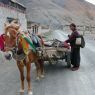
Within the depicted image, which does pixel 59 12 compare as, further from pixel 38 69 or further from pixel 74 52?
pixel 38 69

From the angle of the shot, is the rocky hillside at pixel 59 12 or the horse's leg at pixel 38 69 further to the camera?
the rocky hillside at pixel 59 12

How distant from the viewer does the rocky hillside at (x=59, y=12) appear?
139 m

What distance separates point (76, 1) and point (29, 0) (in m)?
47.0

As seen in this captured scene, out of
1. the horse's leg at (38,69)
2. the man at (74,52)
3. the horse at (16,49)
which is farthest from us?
the man at (74,52)

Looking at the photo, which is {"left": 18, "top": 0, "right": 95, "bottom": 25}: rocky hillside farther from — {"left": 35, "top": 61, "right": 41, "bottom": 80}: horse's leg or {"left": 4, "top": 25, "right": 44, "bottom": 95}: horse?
{"left": 4, "top": 25, "right": 44, "bottom": 95}: horse

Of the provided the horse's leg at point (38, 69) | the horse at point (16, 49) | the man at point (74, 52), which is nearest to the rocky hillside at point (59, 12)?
the man at point (74, 52)

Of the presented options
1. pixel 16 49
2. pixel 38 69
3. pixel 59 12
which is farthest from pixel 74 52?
pixel 59 12

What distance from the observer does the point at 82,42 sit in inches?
535

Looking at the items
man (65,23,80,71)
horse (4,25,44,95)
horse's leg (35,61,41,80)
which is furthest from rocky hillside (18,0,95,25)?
horse (4,25,44,95)

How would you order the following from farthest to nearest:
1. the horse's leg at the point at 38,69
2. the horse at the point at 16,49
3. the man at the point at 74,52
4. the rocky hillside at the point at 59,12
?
the rocky hillside at the point at 59,12, the man at the point at 74,52, the horse's leg at the point at 38,69, the horse at the point at 16,49

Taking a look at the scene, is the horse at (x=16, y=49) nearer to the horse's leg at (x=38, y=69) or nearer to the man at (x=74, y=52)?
the horse's leg at (x=38, y=69)

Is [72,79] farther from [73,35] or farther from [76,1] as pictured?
[76,1]

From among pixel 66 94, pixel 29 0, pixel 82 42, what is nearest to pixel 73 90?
pixel 66 94

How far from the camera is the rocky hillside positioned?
456 ft
